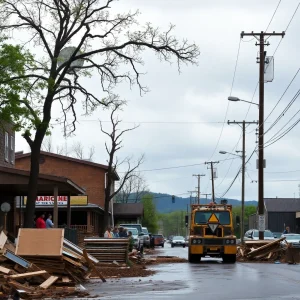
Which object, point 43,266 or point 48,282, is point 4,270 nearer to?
point 48,282

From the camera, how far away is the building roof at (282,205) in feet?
354

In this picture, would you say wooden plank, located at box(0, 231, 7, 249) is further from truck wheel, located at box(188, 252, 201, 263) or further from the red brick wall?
the red brick wall

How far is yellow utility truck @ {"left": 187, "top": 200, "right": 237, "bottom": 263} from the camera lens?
1313 inches

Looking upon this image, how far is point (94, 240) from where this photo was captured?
28.6m

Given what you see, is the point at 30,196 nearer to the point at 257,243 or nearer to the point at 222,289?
the point at 257,243

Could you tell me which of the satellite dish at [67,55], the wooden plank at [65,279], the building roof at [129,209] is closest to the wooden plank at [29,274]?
the wooden plank at [65,279]

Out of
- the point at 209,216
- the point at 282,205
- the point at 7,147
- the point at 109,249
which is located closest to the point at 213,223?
the point at 209,216

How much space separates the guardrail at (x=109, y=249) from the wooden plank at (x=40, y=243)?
726 cm

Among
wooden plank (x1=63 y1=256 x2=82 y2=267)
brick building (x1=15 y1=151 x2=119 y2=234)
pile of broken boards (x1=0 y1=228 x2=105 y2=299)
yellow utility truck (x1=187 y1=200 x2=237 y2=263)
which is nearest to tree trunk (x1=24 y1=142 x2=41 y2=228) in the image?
yellow utility truck (x1=187 y1=200 x2=237 y2=263)

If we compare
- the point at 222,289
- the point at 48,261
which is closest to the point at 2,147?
the point at 48,261

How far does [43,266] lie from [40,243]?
85 centimetres

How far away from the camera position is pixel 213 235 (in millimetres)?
33469

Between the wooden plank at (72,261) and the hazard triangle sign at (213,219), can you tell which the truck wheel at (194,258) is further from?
the wooden plank at (72,261)

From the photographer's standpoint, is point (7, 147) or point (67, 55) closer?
point (67, 55)
